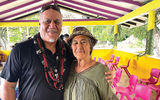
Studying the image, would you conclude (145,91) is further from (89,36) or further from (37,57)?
(37,57)

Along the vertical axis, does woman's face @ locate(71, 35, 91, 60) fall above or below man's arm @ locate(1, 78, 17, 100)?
above

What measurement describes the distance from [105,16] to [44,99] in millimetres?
8027

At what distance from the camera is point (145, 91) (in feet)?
6.45

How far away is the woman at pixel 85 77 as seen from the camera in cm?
112

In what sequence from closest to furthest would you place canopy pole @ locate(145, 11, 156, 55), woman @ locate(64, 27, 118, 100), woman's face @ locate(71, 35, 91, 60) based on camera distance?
woman @ locate(64, 27, 118, 100) < woman's face @ locate(71, 35, 91, 60) < canopy pole @ locate(145, 11, 156, 55)

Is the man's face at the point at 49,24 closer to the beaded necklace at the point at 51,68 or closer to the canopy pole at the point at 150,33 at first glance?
the beaded necklace at the point at 51,68

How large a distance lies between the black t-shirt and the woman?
0.68 feet

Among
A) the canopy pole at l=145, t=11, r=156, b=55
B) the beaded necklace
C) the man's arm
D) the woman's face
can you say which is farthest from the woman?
the canopy pole at l=145, t=11, r=156, b=55

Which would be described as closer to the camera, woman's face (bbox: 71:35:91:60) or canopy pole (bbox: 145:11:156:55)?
woman's face (bbox: 71:35:91:60)

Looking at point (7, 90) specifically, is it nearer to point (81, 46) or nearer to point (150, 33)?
point (81, 46)

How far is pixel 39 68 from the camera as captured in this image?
3.83 feet

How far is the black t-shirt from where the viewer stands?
1.13 m

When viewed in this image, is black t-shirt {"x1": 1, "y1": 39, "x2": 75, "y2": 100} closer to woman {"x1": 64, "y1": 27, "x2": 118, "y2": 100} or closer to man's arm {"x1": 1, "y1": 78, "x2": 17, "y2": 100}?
man's arm {"x1": 1, "y1": 78, "x2": 17, "y2": 100}

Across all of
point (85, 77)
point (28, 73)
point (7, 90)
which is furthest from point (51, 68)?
point (7, 90)
